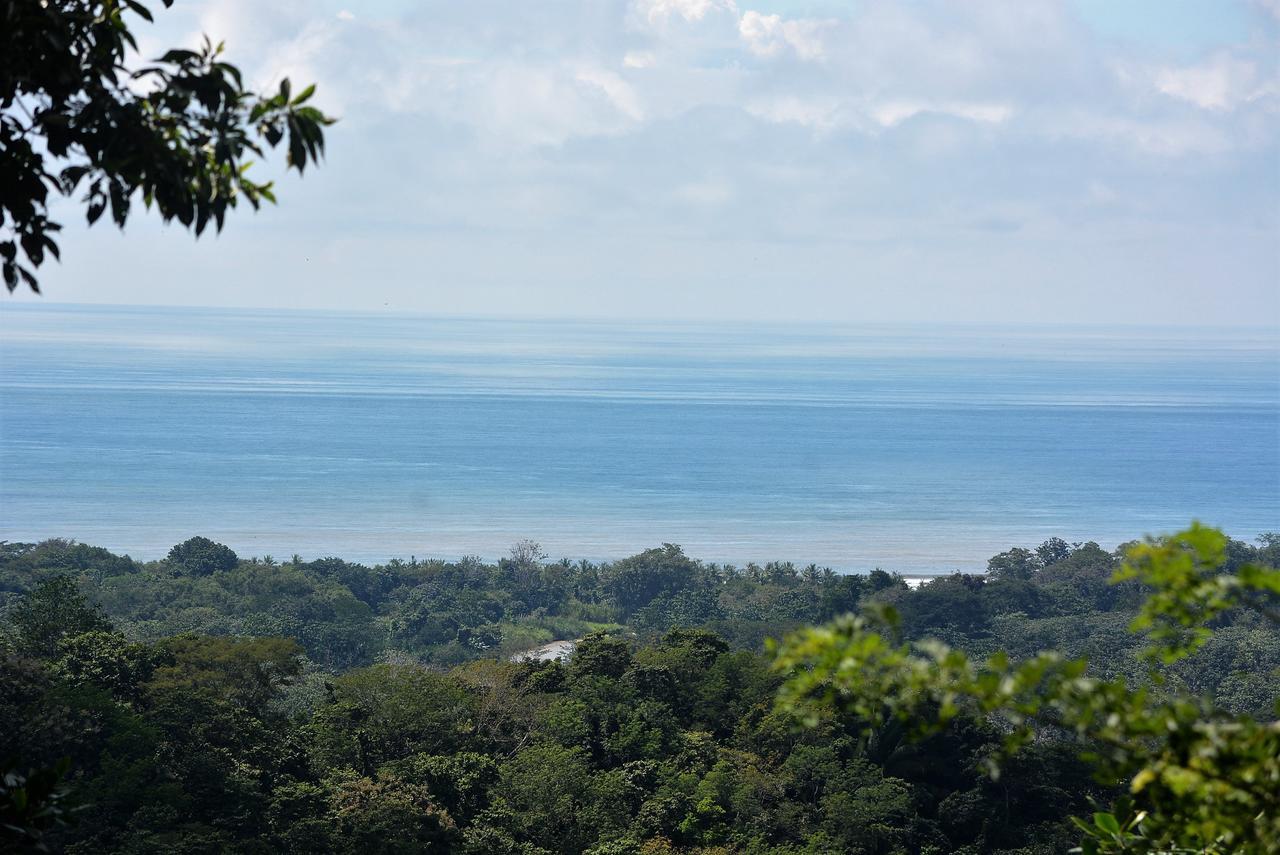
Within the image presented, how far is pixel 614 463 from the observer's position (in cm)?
8550

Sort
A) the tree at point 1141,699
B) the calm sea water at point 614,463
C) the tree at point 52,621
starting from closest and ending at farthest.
Answer: 1. the tree at point 1141,699
2. the tree at point 52,621
3. the calm sea water at point 614,463

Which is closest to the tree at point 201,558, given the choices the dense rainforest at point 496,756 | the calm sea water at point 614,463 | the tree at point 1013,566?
the calm sea water at point 614,463

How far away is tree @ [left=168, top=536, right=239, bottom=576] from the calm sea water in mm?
7685

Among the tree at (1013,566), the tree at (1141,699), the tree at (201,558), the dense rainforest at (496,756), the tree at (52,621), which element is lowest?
the tree at (1013,566)

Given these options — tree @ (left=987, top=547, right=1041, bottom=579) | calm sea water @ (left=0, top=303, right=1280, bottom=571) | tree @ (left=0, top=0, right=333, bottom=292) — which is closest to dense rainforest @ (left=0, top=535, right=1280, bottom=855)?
tree @ (left=0, top=0, right=333, bottom=292)

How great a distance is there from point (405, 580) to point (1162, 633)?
146ft

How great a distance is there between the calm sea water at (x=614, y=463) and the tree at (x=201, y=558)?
768cm

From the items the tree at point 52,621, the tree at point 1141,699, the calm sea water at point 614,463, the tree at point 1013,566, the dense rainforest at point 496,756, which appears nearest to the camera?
the tree at point 1141,699

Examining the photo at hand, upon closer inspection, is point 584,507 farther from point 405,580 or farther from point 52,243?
point 52,243

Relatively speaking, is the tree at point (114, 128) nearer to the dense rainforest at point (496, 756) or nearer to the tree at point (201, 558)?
the dense rainforest at point (496, 756)

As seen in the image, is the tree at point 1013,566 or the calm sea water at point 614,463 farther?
the calm sea water at point 614,463

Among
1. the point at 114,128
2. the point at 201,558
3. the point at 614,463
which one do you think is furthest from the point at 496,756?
the point at 614,463

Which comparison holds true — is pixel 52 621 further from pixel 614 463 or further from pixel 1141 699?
pixel 614 463

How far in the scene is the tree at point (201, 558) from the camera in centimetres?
4497
